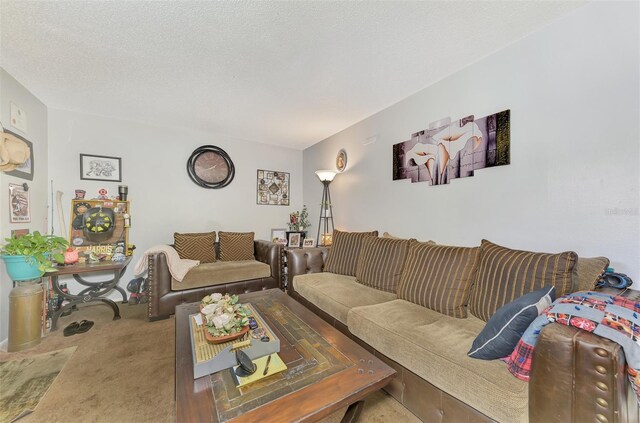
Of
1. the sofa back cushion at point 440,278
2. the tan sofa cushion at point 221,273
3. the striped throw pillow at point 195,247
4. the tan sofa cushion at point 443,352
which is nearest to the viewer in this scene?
the tan sofa cushion at point 443,352

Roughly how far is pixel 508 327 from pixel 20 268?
3376 millimetres

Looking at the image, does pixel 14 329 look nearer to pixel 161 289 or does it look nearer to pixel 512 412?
pixel 161 289

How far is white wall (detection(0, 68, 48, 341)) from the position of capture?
6.59ft

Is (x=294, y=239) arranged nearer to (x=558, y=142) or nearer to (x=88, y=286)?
(x=88, y=286)

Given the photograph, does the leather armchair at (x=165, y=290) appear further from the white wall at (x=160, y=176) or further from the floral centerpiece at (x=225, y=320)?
the floral centerpiece at (x=225, y=320)

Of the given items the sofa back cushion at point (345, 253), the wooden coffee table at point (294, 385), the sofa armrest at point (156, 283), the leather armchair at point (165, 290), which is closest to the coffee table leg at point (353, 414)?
the wooden coffee table at point (294, 385)

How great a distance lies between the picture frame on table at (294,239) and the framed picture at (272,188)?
0.73 metres

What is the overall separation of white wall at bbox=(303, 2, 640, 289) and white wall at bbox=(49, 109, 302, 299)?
272 cm

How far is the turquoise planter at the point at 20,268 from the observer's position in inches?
75.2

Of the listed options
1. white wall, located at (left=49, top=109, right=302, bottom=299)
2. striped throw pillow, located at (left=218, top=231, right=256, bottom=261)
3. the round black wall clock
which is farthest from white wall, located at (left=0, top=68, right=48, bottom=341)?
striped throw pillow, located at (left=218, top=231, right=256, bottom=261)

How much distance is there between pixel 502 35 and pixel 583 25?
407 millimetres

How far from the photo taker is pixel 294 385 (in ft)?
3.24

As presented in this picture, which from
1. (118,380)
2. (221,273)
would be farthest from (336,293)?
(118,380)

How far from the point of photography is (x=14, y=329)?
194 centimetres
